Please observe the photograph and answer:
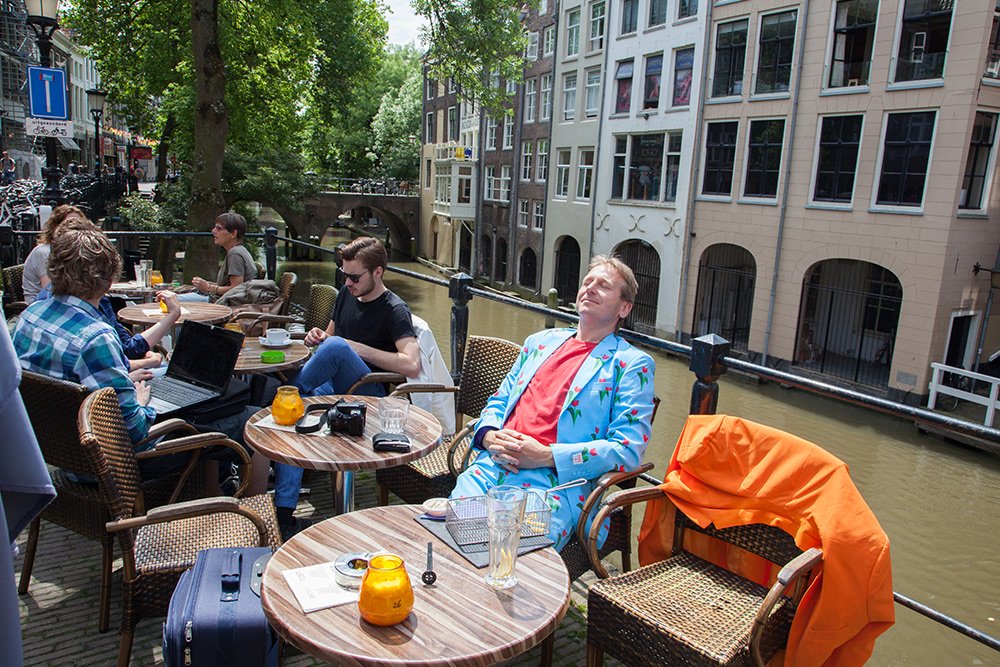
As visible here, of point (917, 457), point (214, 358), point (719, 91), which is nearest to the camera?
point (214, 358)

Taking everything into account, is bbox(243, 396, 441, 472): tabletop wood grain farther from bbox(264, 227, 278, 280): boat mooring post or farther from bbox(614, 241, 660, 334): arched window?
bbox(614, 241, 660, 334): arched window

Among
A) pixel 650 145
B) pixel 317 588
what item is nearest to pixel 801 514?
pixel 317 588

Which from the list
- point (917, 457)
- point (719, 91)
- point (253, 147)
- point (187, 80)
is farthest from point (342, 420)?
point (253, 147)

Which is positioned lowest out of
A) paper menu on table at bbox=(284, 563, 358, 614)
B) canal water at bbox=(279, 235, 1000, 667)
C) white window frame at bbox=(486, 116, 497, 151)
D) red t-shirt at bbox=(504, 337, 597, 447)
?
canal water at bbox=(279, 235, 1000, 667)

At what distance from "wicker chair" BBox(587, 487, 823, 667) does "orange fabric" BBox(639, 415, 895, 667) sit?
0.07 meters

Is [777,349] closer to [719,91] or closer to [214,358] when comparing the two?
[719,91]

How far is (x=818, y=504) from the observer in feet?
7.16

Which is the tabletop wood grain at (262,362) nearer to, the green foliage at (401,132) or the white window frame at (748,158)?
the white window frame at (748,158)

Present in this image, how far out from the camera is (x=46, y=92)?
24.7 feet

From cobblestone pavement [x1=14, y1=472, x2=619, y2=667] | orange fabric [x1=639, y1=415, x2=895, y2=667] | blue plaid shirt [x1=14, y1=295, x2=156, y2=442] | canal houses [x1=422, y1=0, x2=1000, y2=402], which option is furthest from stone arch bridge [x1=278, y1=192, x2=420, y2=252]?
orange fabric [x1=639, y1=415, x2=895, y2=667]

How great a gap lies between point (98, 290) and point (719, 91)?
2008cm

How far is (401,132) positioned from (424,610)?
45.8 metres

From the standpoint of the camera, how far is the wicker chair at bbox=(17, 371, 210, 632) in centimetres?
249

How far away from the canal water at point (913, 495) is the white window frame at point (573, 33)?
42.6ft
